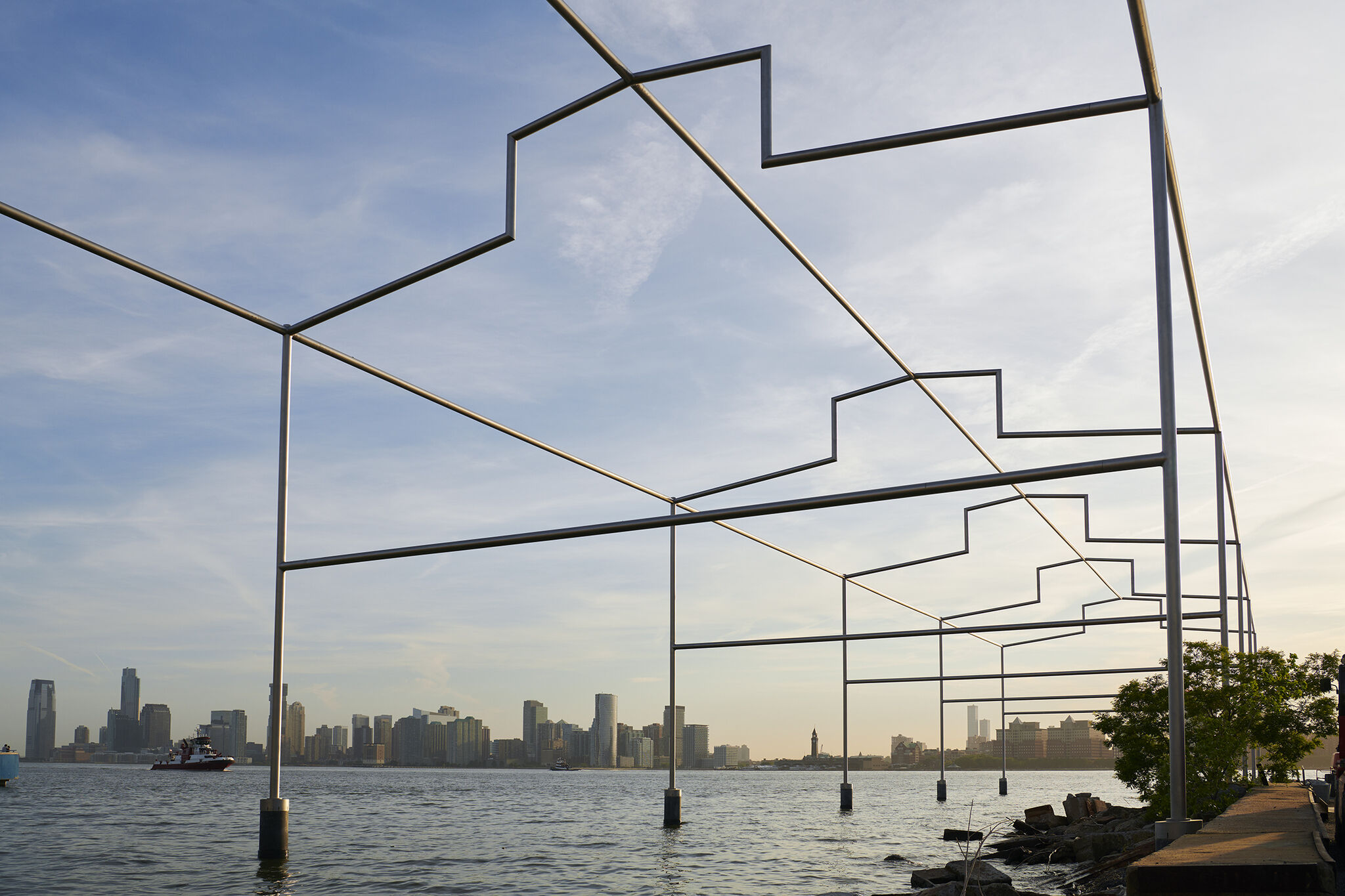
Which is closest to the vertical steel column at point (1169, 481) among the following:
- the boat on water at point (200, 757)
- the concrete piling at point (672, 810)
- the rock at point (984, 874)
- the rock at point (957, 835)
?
the rock at point (984, 874)

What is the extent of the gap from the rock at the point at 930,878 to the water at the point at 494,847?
466mm

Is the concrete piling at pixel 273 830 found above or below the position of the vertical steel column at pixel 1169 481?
below

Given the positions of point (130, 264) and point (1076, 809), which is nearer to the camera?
point (130, 264)

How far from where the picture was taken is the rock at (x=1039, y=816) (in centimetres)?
3105

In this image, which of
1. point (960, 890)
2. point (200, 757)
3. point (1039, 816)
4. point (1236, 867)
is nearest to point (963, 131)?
point (1236, 867)

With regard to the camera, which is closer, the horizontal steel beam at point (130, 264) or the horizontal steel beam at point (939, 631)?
the horizontal steel beam at point (130, 264)

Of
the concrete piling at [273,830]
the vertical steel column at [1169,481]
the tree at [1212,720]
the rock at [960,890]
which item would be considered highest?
the vertical steel column at [1169,481]

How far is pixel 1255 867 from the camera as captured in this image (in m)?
6.98

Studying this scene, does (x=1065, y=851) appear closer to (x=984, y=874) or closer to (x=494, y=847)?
(x=984, y=874)

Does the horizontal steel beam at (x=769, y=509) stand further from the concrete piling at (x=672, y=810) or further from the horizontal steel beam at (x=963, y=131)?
the concrete piling at (x=672, y=810)

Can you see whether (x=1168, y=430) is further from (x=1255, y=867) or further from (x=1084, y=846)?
(x=1084, y=846)

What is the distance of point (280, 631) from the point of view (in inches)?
653

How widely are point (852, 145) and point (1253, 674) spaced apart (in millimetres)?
13334

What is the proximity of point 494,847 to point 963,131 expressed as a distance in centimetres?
2686
